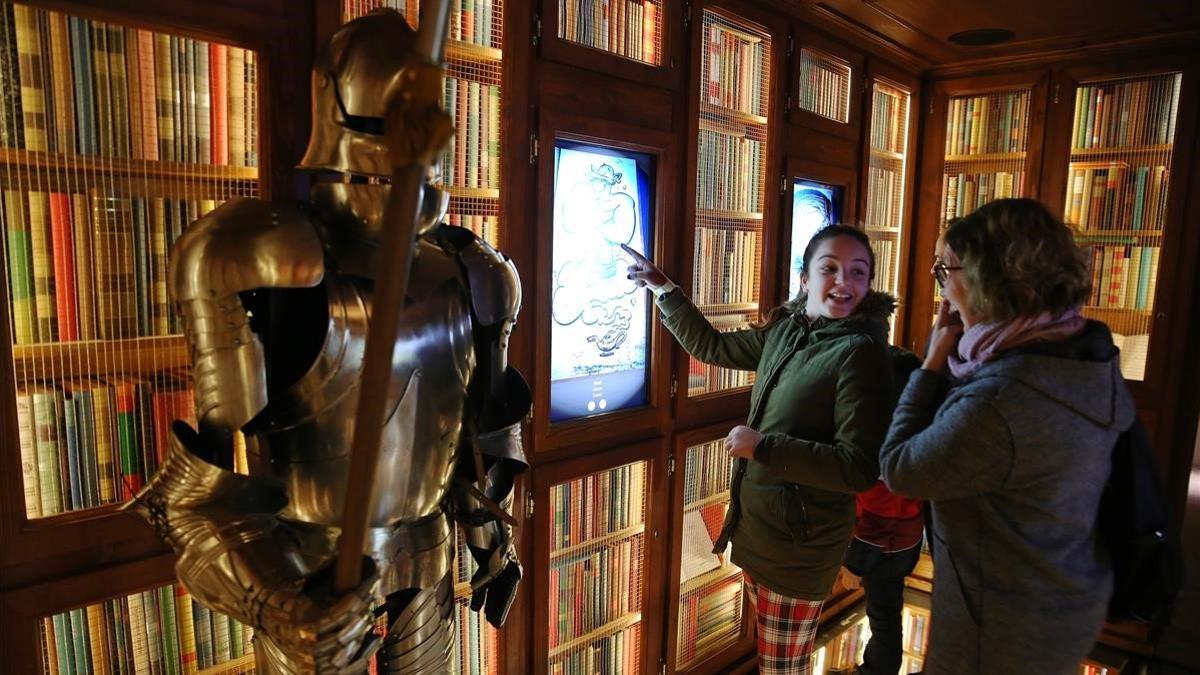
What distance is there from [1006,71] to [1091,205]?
2.21ft

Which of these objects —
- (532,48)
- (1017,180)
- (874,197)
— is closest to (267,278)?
(532,48)

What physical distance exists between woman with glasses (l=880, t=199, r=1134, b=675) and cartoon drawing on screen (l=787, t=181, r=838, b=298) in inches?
55.4

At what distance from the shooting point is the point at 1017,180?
123 inches

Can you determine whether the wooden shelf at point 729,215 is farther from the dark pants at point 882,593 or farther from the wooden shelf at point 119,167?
the wooden shelf at point 119,167

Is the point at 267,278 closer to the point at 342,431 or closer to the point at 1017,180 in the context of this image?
the point at 342,431

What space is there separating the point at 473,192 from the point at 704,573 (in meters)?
1.55

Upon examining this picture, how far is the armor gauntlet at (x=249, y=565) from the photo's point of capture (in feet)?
3.00

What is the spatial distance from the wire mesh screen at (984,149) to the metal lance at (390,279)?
9.19 ft

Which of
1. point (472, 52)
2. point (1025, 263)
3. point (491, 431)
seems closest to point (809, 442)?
point (1025, 263)

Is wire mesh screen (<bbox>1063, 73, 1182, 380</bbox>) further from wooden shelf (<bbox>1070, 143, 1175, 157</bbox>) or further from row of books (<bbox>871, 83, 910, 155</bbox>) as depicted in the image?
row of books (<bbox>871, 83, 910, 155</bbox>)

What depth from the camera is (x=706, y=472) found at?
2441 millimetres

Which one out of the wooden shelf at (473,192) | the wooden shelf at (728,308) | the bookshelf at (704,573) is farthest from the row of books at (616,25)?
the bookshelf at (704,573)

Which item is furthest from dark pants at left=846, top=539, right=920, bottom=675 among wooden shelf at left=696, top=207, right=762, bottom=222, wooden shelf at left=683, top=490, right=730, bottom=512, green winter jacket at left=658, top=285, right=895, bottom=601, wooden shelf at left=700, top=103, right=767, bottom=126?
wooden shelf at left=700, top=103, right=767, bottom=126

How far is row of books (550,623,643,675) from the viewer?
2.04m
